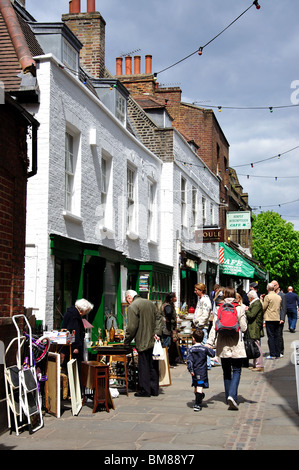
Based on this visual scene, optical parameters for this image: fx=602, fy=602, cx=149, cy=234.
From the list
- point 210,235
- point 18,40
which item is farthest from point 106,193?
point 210,235

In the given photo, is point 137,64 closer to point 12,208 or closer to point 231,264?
point 231,264

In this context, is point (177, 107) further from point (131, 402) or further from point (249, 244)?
point (131, 402)

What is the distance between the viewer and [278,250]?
5447 centimetres

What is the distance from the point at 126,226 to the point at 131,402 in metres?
6.93

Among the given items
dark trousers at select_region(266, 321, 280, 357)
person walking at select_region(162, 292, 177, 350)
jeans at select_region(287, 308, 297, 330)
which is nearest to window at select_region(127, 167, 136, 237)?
person walking at select_region(162, 292, 177, 350)

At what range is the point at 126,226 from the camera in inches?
619

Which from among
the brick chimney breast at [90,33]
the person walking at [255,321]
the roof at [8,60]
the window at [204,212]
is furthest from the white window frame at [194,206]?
the roof at [8,60]

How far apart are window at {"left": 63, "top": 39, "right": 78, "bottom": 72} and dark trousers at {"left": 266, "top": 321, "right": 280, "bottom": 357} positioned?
7.31 metres

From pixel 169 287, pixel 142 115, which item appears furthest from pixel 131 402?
pixel 142 115

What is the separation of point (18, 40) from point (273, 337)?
8.88m

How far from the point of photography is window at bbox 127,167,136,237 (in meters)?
16.5

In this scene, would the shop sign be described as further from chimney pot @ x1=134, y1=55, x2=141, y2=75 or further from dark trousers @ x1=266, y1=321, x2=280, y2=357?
dark trousers @ x1=266, y1=321, x2=280, y2=357

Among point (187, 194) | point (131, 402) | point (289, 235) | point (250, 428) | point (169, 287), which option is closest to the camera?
point (250, 428)
